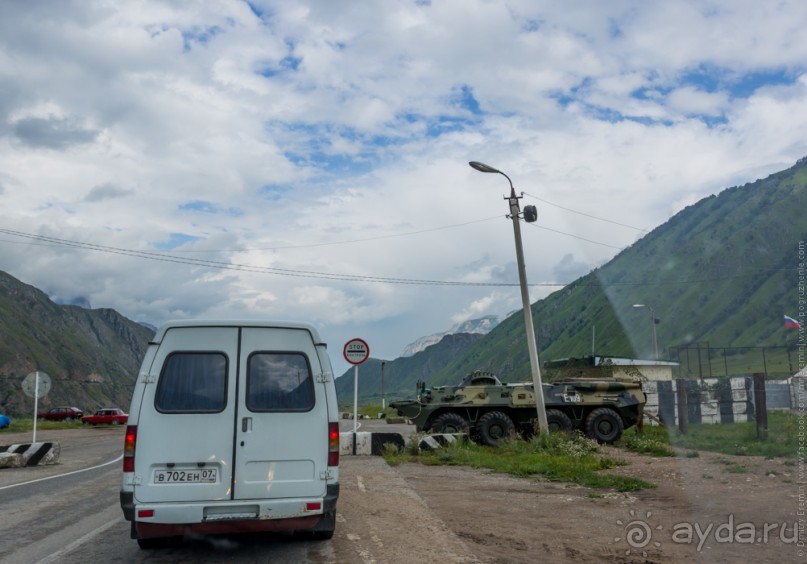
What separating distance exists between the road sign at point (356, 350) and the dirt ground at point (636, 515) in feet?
13.9

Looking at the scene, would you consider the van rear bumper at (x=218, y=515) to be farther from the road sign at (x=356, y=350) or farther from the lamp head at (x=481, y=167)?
the lamp head at (x=481, y=167)

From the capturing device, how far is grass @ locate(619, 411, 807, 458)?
47.0 feet

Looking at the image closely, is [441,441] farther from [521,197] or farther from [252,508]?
[252,508]

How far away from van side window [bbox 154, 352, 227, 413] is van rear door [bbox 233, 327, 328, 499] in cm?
20

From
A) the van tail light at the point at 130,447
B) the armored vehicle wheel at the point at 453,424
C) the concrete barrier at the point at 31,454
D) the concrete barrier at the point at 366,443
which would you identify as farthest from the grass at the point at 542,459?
the concrete barrier at the point at 31,454

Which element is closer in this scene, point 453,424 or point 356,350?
point 356,350

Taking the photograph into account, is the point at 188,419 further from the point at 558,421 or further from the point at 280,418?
the point at 558,421

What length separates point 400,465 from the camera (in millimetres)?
14562

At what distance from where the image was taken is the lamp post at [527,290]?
16.8 metres

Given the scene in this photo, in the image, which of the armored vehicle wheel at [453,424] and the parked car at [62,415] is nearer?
the armored vehicle wheel at [453,424]

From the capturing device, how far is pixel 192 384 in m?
6.04

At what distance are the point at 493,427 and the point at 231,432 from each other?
535 inches

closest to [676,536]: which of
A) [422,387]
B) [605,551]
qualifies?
[605,551]

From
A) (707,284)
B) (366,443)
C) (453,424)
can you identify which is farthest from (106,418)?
(707,284)
